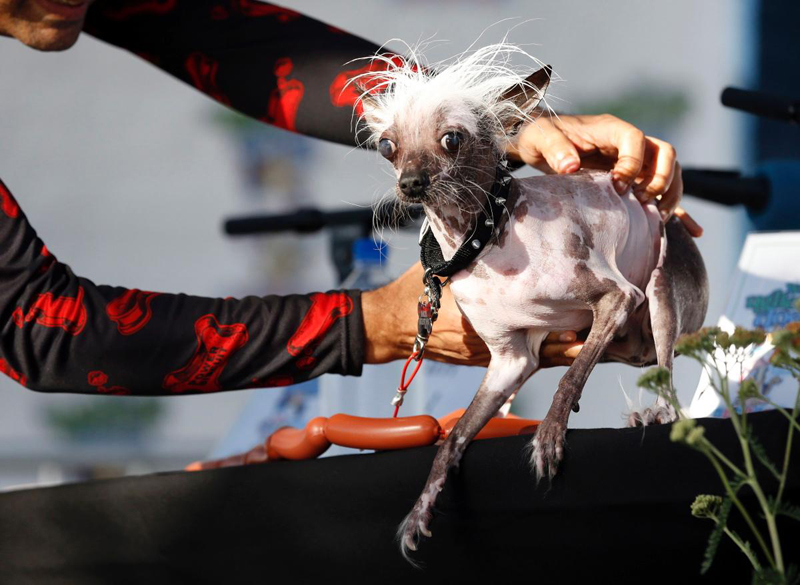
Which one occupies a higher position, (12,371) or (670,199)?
(670,199)

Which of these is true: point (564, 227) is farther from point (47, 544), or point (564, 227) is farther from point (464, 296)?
point (47, 544)

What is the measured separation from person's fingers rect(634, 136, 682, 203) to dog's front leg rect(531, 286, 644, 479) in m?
0.11

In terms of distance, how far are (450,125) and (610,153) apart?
22cm

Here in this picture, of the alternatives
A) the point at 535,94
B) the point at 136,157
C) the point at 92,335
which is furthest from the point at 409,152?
the point at 136,157

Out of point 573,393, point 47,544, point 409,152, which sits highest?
point 409,152

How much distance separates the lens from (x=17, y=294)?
868 millimetres

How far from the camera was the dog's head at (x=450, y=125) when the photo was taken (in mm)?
653

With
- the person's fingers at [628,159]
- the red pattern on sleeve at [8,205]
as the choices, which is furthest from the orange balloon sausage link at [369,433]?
the red pattern on sleeve at [8,205]

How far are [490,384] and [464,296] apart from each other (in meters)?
0.08

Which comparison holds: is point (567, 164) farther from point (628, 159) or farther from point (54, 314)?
point (54, 314)

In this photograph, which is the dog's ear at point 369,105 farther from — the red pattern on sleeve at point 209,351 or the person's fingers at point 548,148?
the red pattern on sleeve at point 209,351

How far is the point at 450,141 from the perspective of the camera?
66cm


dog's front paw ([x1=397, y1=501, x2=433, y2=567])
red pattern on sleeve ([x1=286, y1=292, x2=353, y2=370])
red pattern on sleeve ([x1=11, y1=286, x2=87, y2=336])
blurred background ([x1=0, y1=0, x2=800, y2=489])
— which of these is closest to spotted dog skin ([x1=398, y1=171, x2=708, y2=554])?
dog's front paw ([x1=397, y1=501, x2=433, y2=567])

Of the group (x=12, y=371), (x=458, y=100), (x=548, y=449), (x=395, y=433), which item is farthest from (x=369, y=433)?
(x=12, y=371)
